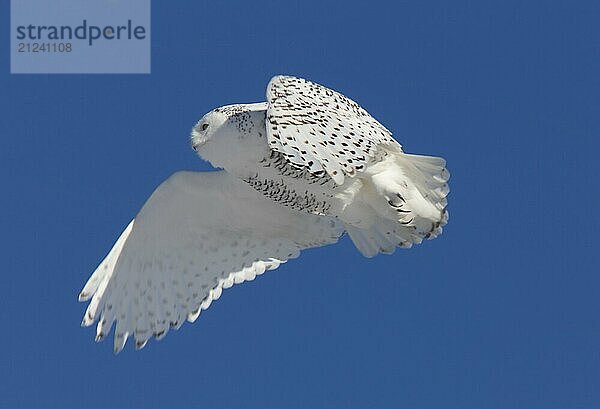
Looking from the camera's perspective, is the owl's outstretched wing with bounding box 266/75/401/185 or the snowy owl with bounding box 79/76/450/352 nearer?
the owl's outstretched wing with bounding box 266/75/401/185

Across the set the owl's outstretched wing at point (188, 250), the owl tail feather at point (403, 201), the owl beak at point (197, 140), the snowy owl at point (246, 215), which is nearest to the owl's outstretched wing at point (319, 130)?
the snowy owl at point (246, 215)

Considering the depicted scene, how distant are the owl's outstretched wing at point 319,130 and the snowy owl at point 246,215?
19 mm

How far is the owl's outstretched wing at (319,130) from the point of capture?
10320 mm

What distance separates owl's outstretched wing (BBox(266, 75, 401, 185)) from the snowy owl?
0.02m

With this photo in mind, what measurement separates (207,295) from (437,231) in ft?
6.47

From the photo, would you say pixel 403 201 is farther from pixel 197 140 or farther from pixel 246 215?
pixel 197 140

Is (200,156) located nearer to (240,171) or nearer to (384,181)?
(240,171)

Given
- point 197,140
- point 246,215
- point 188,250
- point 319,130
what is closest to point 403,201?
point 319,130

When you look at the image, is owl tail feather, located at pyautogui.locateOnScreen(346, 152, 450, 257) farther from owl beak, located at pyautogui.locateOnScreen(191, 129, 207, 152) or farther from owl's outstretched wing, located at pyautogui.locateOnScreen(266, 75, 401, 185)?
owl beak, located at pyautogui.locateOnScreen(191, 129, 207, 152)

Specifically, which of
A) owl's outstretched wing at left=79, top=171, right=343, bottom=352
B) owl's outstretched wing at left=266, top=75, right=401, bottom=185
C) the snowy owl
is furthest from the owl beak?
owl's outstretched wing at left=266, top=75, right=401, bottom=185

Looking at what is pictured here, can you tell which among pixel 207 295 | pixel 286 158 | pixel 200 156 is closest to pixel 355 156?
pixel 286 158

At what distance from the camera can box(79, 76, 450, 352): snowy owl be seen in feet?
36.9

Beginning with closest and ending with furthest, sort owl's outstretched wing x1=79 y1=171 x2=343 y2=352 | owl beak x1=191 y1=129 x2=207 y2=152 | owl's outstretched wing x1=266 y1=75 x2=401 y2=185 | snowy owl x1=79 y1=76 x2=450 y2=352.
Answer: owl's outstretched wing x1=266 y1=75 x2=401 y2=185 < snowy owl x1=79 y1=76 x2=450 y2=352 < owl beak x1=191 y1=129 x2=207 y2=152 < owl's outstretched wing x1=79 y1=171 x2=343 y2=352

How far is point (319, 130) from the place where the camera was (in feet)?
34.7
